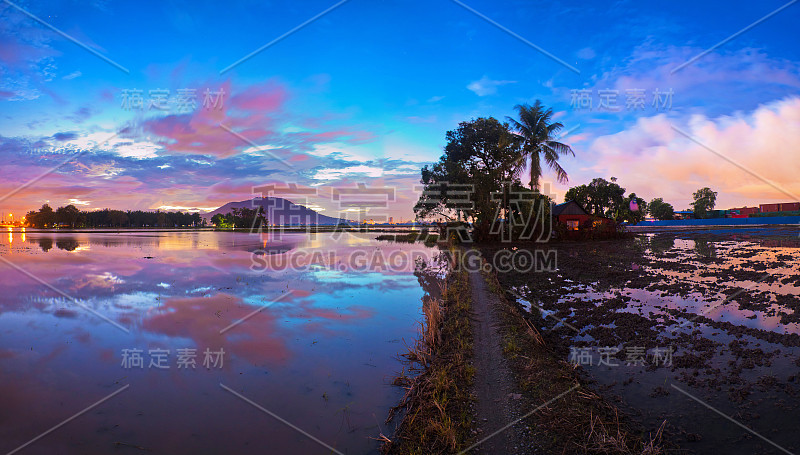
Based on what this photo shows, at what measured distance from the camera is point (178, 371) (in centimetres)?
652

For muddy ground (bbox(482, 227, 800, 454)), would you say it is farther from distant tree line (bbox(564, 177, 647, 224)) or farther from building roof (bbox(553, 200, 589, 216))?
distant tree line (bbox(564, 177, 647, 224))

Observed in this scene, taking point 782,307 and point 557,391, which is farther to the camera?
point 782,307

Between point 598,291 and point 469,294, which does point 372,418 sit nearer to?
point 469,294

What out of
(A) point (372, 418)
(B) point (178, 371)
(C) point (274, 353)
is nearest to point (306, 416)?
(A) point (372, 418)

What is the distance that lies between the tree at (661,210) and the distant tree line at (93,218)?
600ft

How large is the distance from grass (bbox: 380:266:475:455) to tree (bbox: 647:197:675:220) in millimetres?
115101

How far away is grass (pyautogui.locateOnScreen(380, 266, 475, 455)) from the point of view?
13.8ft

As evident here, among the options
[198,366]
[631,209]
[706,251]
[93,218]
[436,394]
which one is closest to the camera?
[436,394]

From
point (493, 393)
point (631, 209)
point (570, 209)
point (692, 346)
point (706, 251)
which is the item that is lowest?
point (493, 393)

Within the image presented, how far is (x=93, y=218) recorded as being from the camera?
133 metres

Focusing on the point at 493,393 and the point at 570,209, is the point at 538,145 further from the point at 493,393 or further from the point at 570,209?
the point at 493,393

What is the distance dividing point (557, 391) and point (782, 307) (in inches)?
338

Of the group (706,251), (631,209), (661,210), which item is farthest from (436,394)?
(661,210)

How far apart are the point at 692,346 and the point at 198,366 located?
9625mm
